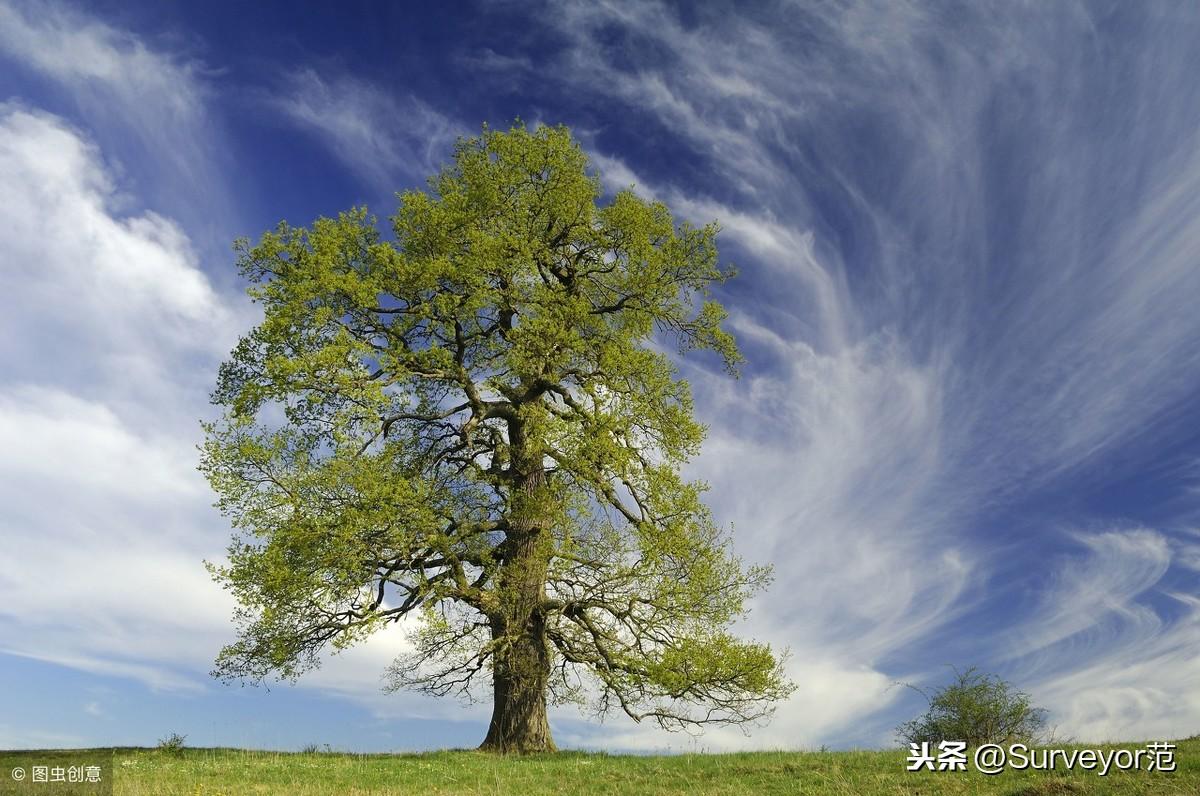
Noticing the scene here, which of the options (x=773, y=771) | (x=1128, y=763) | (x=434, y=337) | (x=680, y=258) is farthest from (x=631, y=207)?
(x=1128, y=763)

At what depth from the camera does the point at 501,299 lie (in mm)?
24344

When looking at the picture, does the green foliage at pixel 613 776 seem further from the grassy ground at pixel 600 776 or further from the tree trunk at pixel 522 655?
the tree trunk at pixel 522 655

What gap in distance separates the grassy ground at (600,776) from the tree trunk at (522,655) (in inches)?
54.3

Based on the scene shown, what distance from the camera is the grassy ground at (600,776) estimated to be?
14.2 m

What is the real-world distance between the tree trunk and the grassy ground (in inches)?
54.3

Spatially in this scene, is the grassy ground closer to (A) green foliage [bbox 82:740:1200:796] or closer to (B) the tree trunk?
(A) green foliage [bbox 82:740:1200:796]

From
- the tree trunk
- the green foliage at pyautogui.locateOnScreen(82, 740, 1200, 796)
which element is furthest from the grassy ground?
the tree trunk

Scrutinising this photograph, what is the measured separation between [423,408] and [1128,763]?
17783 millimetres

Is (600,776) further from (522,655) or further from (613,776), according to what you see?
(522,655)

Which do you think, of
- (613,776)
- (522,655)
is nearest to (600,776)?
(613,776)

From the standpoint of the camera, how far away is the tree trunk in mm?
22000

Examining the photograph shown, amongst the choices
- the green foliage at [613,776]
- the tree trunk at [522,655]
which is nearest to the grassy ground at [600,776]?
the green foliage at [613,776]

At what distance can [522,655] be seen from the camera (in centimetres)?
2242

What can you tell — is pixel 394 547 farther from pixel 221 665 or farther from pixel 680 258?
pixel 680 258
